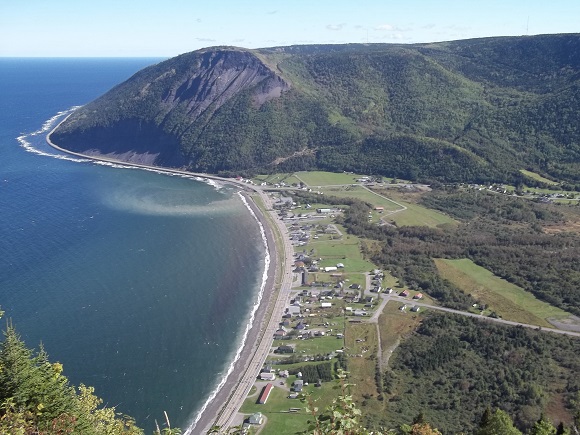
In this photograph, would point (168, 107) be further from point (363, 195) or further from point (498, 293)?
point (498, 293)

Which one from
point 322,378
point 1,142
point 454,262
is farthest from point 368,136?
point 1,142

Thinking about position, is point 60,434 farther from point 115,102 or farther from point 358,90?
point 115,102

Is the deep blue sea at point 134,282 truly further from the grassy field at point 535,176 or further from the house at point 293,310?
the grassy field at point 535,176

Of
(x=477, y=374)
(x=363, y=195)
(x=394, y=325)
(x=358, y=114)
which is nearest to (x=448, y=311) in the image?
(x=394, y=325)

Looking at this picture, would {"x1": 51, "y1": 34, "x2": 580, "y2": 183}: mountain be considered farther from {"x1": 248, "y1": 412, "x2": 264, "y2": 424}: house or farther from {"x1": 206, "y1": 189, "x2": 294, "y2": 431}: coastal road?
{"x1": 248, "y1": 412, "x2": 264, "y2": 424}: house

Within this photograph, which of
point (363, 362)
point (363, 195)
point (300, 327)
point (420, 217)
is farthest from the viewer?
point (363, 195)

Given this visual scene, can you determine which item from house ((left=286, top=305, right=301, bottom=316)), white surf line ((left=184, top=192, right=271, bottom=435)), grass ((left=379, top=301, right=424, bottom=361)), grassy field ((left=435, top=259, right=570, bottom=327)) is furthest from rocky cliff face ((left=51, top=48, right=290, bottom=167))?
grass ((left=379, top=301, right=424, bottom=361))

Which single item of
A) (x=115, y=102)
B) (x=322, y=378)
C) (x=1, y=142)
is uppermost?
(x=115, y=102)
